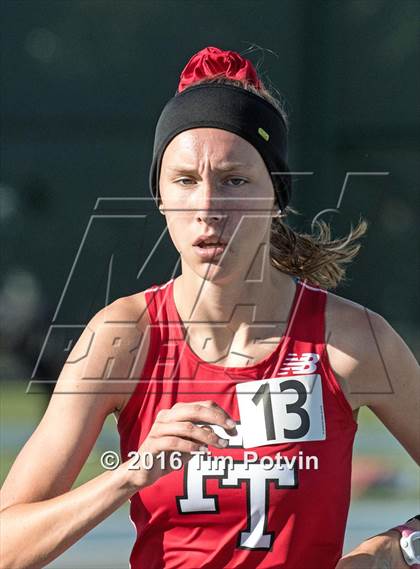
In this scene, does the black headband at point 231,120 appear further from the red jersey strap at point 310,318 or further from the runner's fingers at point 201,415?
the runner's fingers at point 201,415

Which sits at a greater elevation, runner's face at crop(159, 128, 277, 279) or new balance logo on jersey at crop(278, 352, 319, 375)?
runner's face at crop(159, 128, 277, 279)

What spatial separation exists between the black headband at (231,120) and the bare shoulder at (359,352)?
0.27 meters

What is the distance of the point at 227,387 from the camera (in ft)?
6.29

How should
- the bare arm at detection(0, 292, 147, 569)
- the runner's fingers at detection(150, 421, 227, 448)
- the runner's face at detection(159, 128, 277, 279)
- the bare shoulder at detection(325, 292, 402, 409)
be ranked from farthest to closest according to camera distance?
1. the bare shoulder at detection(325, 292, 402, 409)
2. the runner's face at detection(159, 128, 277, 279)
3. the bare arm at detection(0, 292, 147, 569)
4. the runner's fingers at detection(150, 421, 227, 448)

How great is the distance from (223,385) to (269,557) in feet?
0.93

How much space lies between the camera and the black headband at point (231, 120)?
1.95 meters

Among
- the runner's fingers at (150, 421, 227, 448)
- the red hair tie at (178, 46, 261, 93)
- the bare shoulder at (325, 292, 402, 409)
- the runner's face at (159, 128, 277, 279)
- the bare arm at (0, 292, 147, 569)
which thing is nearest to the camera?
the runner's fingers at (150, 421, 227, 448)

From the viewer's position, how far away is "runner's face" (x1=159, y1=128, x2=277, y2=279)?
1.84m

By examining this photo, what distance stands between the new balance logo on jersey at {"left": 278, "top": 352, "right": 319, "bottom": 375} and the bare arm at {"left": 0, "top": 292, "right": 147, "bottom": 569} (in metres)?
0.25

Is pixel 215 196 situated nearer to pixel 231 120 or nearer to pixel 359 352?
pixel 231 120

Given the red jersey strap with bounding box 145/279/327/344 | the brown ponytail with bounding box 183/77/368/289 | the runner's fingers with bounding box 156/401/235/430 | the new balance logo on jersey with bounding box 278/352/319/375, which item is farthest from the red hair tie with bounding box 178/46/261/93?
the runner's fingers with bounding box 156/401/235/430

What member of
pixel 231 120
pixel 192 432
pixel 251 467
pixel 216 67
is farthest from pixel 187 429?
pixel 216 67

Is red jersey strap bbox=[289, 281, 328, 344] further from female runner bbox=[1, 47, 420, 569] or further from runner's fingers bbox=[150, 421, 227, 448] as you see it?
runner's fingers bbox=[150, 421, 227, 448]

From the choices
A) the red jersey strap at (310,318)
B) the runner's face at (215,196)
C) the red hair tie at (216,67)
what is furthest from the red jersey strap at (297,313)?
the red hair tie at (216,67)
